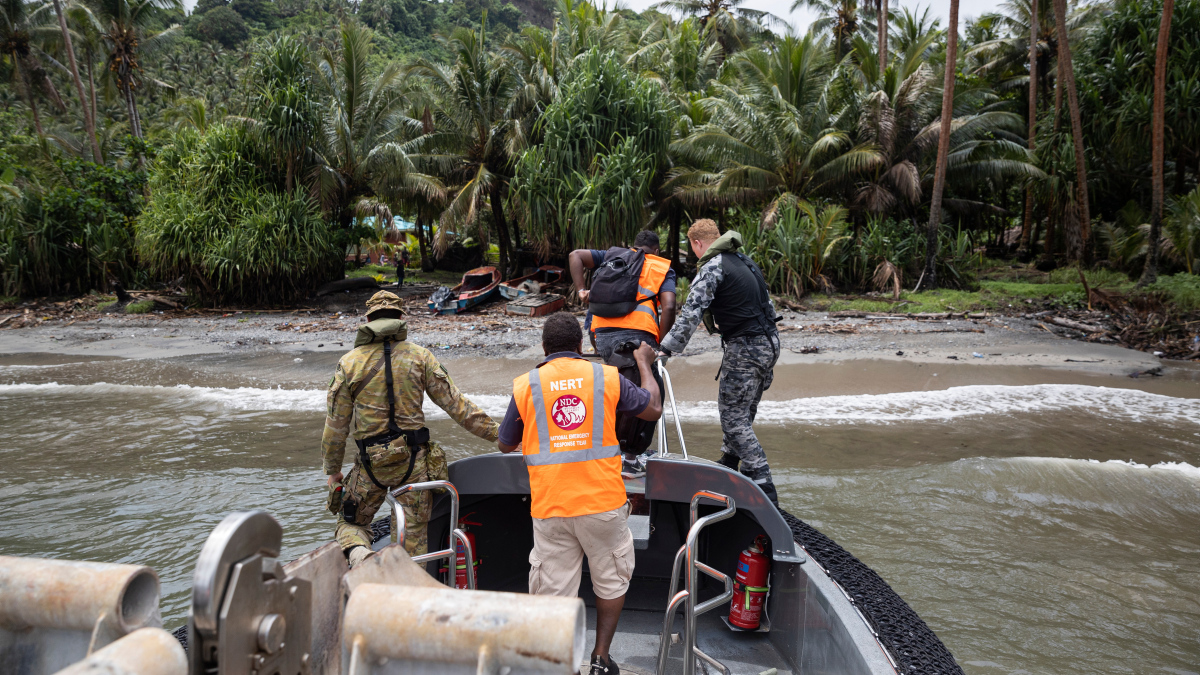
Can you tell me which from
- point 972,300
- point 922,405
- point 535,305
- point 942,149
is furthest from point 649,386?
point 942,149

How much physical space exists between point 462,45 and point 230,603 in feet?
70.6

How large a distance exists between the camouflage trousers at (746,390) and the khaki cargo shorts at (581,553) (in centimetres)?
177

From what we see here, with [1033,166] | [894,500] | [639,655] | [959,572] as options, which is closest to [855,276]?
[1033,166]

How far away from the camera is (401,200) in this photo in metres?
21.8

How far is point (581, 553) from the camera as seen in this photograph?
286 cm

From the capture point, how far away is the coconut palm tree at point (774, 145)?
18000 mm

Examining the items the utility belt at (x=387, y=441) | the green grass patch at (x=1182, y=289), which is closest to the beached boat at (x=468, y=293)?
the utility belt at (x=387, y=441)

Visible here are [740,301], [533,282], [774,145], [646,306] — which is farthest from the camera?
[533,282]

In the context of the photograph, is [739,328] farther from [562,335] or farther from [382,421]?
[382,421]

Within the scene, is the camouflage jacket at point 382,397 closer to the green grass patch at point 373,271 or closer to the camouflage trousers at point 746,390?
the camouflage trousers at point 746,390

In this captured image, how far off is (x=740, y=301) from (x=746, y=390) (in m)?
0.58

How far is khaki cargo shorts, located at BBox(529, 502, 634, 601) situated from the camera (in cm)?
275

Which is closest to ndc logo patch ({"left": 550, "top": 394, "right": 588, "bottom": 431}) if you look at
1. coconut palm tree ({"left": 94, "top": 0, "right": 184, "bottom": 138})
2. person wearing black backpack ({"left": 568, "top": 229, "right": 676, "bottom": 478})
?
person wearing black backpack ({"left": 568, "top": 229, "right": 676, "bottom": 478})

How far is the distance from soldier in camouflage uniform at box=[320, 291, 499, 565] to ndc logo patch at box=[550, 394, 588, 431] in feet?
2.61
